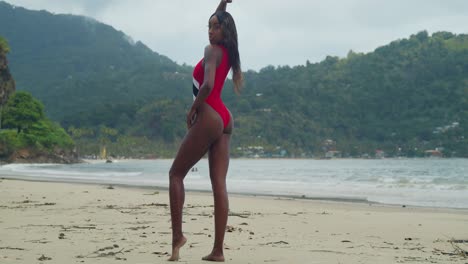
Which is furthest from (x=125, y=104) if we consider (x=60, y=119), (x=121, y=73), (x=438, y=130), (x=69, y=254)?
(x=69, y=254)

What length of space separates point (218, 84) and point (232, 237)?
6.40 ft

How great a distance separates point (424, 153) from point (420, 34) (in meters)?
40.1

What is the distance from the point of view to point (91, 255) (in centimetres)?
427

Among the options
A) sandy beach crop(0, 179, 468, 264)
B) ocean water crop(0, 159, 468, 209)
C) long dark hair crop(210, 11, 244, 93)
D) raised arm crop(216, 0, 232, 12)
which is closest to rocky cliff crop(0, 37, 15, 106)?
ocean water crop(0, 159, 468, 209)

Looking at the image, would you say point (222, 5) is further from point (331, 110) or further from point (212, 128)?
point (331, 110)

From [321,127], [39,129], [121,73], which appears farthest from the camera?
[121,73]

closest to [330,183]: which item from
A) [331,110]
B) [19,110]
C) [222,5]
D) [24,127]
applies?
[222,5]

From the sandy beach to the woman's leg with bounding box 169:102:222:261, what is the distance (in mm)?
230

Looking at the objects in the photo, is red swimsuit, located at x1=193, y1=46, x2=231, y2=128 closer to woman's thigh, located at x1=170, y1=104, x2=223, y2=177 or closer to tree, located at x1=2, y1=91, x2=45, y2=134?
woman's thigh, located at x1=170, y1=104, x2=223, y2=177

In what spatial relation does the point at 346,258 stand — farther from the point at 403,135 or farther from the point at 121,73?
the point at 121,73

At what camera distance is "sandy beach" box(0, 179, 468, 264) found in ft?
14.3

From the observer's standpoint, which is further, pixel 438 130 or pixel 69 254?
pixel 438 130

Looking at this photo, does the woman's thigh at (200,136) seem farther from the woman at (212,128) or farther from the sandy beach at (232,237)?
the sandy beach at (232,237)

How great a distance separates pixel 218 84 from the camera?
13.7 feet
